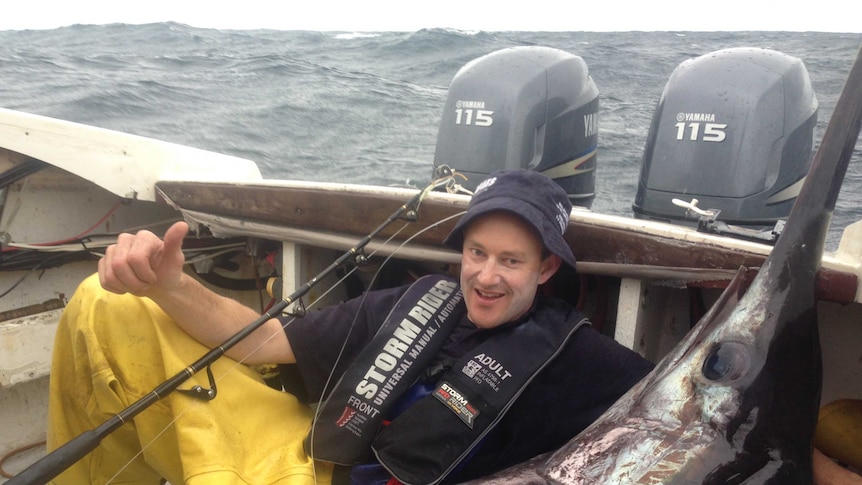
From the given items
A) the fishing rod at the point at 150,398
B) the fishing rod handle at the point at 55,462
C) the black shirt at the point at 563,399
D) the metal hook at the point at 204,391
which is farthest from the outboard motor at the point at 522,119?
the fishing rod handle at the point at 55,462

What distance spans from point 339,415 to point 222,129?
7471 mm

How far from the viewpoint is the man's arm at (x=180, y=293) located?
1703 millimetres

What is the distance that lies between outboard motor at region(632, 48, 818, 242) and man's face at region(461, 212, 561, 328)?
1187mm

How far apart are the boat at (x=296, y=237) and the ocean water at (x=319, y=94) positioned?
7.14 feet

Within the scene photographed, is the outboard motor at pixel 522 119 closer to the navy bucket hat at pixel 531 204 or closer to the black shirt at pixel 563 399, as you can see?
the navy bucket hat at pixel 531 204

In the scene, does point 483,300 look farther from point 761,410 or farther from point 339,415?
point 761,410

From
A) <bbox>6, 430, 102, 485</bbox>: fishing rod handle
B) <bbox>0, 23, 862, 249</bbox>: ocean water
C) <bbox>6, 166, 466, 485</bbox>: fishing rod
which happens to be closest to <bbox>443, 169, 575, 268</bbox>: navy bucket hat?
<bbox>6, 166, 466, 485</bbox>: fishing rod

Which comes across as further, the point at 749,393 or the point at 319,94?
the point at 319,94

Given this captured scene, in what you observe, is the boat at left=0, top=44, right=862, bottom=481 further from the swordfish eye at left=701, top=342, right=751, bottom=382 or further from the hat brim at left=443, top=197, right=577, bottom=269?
the swordfish eye at left=701, top=342, right=751, bottom=382

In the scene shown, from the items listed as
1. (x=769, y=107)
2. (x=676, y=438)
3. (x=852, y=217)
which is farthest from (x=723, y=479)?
(x=852, y=217)

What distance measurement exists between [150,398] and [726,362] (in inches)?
52.4

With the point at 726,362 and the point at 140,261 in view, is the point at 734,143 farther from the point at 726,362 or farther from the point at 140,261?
the point at 140,261

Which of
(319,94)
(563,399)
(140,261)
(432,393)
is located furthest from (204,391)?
(319,94)

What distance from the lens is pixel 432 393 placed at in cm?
185
